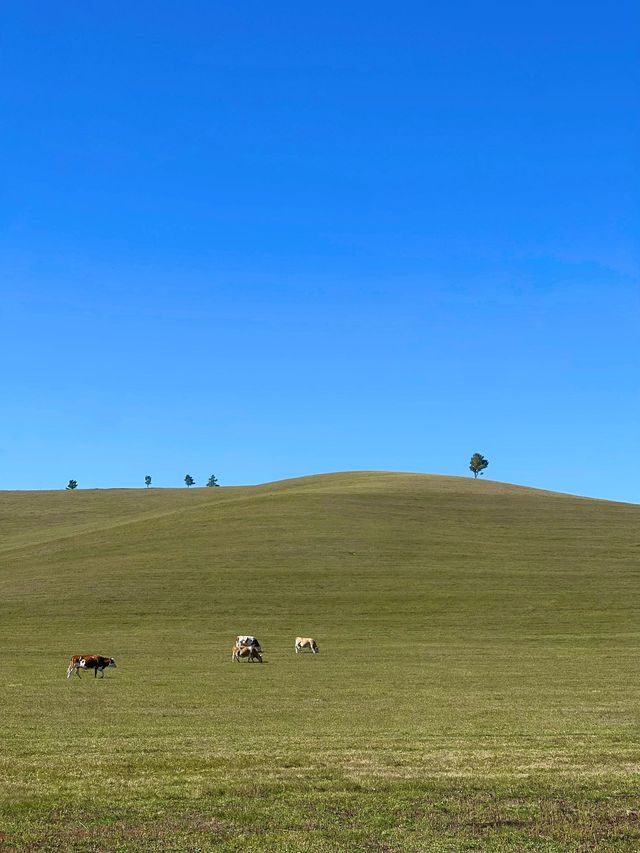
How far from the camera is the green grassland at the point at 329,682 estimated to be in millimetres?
13094

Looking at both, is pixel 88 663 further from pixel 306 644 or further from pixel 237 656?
pixel 306 644

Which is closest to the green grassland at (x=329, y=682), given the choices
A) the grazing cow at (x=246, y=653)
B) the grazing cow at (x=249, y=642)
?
the grazing cow at (x=246, y=653)

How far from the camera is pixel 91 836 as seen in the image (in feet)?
39.6

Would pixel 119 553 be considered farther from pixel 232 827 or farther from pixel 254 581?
pixel 232 827

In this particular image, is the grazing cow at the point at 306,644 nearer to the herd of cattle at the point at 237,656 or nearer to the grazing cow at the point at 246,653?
the herd of cattle at the point at 237,656

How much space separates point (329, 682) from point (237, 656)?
35.4 feet

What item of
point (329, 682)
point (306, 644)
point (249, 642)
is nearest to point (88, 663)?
point (249, 642)

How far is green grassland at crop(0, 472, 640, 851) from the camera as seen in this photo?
1309 centimetres

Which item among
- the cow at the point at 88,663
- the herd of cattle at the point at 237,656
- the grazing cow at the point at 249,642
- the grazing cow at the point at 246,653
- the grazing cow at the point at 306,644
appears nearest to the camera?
the cow at the point at 88,663

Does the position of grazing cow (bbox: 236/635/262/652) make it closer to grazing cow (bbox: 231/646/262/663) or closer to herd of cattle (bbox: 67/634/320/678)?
herd of cattle (bbox: 67/634/320/678)

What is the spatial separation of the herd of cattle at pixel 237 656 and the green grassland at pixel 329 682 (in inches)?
32.1

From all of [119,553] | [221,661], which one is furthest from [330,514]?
[221,661]

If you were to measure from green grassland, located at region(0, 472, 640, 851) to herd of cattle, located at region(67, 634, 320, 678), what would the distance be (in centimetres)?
82

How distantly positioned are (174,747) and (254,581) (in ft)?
174
